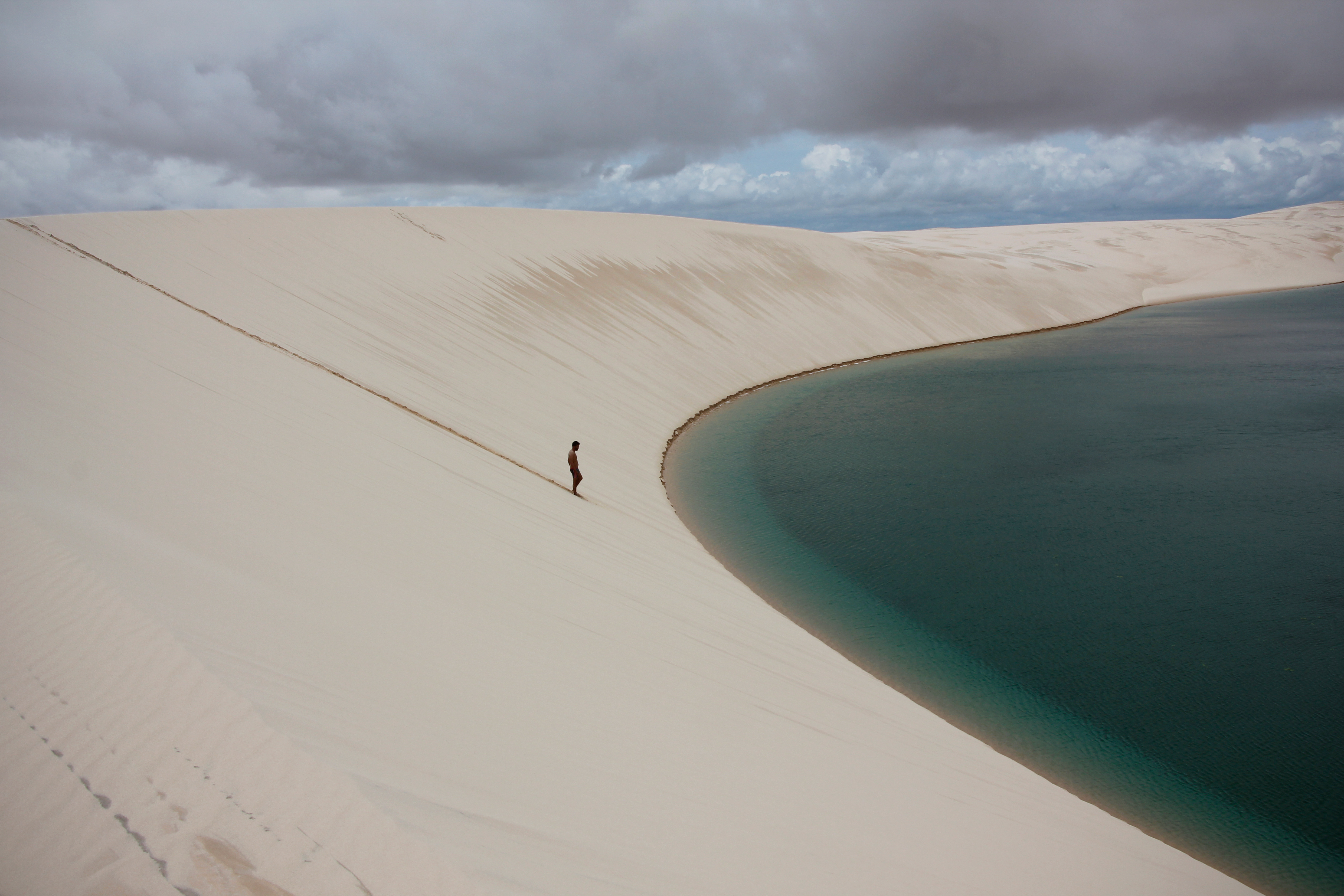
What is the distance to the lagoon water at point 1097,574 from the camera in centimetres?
579

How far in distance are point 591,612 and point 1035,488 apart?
882 centimetres

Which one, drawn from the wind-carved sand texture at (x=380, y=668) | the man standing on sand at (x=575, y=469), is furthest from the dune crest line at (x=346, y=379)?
the man standing on sand at (x=575, y=469)

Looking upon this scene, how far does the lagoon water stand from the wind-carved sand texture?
0.70 m

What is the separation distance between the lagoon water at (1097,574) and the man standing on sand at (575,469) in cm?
194

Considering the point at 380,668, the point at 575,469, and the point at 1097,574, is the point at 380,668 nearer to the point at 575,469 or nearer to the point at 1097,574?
the point at 575,469

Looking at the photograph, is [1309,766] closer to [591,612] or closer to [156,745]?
[591,612]

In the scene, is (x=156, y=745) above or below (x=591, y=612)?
above

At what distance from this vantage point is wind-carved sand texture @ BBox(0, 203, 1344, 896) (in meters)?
2.66

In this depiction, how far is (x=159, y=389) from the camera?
7082 millimetres

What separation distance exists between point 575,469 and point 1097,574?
6.15 meters

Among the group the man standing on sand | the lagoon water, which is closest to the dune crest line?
the man standing on sand

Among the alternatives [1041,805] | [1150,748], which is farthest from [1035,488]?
[1041,805]

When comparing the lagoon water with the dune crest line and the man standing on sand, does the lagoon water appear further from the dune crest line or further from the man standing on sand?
the dune crest line

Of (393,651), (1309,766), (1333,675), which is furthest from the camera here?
(1333,675)
